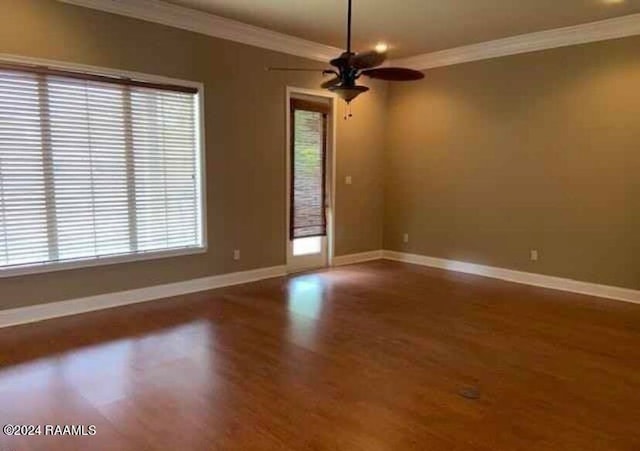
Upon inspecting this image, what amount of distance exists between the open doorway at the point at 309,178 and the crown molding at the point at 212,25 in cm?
52

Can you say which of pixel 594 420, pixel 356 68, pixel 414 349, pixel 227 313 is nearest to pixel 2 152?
pixel 227 313

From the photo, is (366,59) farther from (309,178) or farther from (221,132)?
(309,178)

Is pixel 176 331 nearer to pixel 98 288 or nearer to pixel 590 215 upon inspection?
pixel 98 288

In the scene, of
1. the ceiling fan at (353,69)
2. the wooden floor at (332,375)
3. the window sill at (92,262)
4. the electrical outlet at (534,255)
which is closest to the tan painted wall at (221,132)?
the window sill at (92,262)

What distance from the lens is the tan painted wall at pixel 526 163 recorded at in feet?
16.9

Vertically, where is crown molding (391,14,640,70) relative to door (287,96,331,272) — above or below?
above

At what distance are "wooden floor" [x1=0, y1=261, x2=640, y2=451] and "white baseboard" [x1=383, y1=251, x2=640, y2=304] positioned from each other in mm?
255

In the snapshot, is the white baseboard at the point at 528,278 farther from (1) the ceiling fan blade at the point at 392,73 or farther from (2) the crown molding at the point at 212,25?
(1) the ceiling fan blade at the point at 392,73

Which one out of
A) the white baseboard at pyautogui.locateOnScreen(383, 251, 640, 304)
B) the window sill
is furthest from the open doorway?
the window sill

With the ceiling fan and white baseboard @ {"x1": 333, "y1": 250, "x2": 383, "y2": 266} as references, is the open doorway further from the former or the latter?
the ceiling fan

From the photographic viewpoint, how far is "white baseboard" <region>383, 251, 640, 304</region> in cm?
523

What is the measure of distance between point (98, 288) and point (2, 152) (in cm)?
146

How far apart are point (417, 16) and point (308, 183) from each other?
252 cm

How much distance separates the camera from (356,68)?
359 cm
